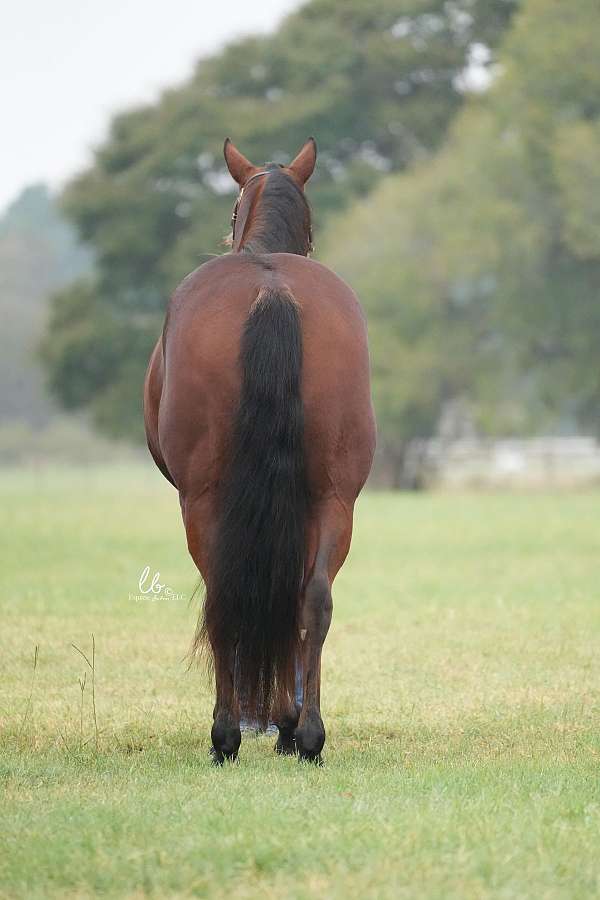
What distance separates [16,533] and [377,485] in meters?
20.5

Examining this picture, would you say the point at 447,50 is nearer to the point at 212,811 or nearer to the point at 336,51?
the point at 336,51

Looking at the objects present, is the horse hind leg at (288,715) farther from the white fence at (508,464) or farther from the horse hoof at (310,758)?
the white fence at (508,464)

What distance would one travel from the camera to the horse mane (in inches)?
263

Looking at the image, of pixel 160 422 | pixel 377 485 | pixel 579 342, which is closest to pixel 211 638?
pixel 160 422

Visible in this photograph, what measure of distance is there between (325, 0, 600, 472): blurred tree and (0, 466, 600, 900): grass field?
21.5 meters

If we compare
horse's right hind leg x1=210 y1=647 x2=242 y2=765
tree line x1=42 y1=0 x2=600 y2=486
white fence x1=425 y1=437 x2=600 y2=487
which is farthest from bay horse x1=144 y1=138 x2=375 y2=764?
white fence x1=425 y1=437 x2=600 y2=487

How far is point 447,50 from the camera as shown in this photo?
4716 cm

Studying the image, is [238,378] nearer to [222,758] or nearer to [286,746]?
[222,758]

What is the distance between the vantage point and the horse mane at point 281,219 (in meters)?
6.67

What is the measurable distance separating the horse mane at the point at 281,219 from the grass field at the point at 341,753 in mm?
2261

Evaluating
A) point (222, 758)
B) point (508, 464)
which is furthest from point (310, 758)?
point (508, 464)

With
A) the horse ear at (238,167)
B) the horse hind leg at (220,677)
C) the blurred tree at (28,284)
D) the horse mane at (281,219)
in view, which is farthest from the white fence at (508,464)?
the horse hind leg at (220,677)

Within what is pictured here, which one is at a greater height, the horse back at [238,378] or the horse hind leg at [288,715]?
the horse back at [238,378]

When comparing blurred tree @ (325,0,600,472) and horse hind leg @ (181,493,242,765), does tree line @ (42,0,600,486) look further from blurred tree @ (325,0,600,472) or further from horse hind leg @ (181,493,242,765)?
horse hind leg @ (181,493,242,765)
